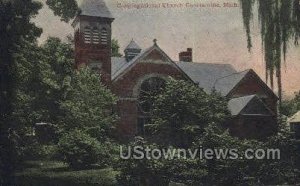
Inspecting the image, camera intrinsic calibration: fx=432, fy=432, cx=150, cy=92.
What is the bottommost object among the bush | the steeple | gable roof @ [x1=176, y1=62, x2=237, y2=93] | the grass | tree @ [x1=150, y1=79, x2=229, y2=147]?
the grass

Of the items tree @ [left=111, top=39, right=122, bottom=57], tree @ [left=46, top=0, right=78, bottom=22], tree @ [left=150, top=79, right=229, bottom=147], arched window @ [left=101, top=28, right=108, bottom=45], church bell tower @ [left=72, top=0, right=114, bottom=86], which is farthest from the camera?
tree @ [left=111, top=39, right=122, bottom=57]

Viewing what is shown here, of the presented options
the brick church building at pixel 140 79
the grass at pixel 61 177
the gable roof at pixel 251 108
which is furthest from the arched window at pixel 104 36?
the grass at pixel 61 177

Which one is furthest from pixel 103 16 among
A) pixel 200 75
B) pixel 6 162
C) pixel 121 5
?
pixel 6 162

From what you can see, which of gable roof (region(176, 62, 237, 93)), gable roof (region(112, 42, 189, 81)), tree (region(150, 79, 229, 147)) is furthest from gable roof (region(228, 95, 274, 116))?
gable roof (region(112, 42, 189, 81))

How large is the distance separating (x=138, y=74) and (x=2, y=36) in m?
15.1

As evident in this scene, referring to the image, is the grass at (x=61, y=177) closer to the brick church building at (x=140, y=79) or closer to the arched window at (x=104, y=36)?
the brick church building at (x=140, y=79)

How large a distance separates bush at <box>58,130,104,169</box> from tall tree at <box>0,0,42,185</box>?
444 cm

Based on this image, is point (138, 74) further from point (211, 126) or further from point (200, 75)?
point (211, 126)

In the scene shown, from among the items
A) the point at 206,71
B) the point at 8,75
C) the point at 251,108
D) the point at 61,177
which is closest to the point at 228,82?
the point at 206,71

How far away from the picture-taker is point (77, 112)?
19.9 meters

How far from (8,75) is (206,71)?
22.0 meters

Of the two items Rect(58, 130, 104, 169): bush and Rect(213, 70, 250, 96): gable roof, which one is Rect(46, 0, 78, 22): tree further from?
Rect(213, 70, 250, 96): gable roof

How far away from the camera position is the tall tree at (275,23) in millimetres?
17125

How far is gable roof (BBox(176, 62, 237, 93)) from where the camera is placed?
3234 cm
